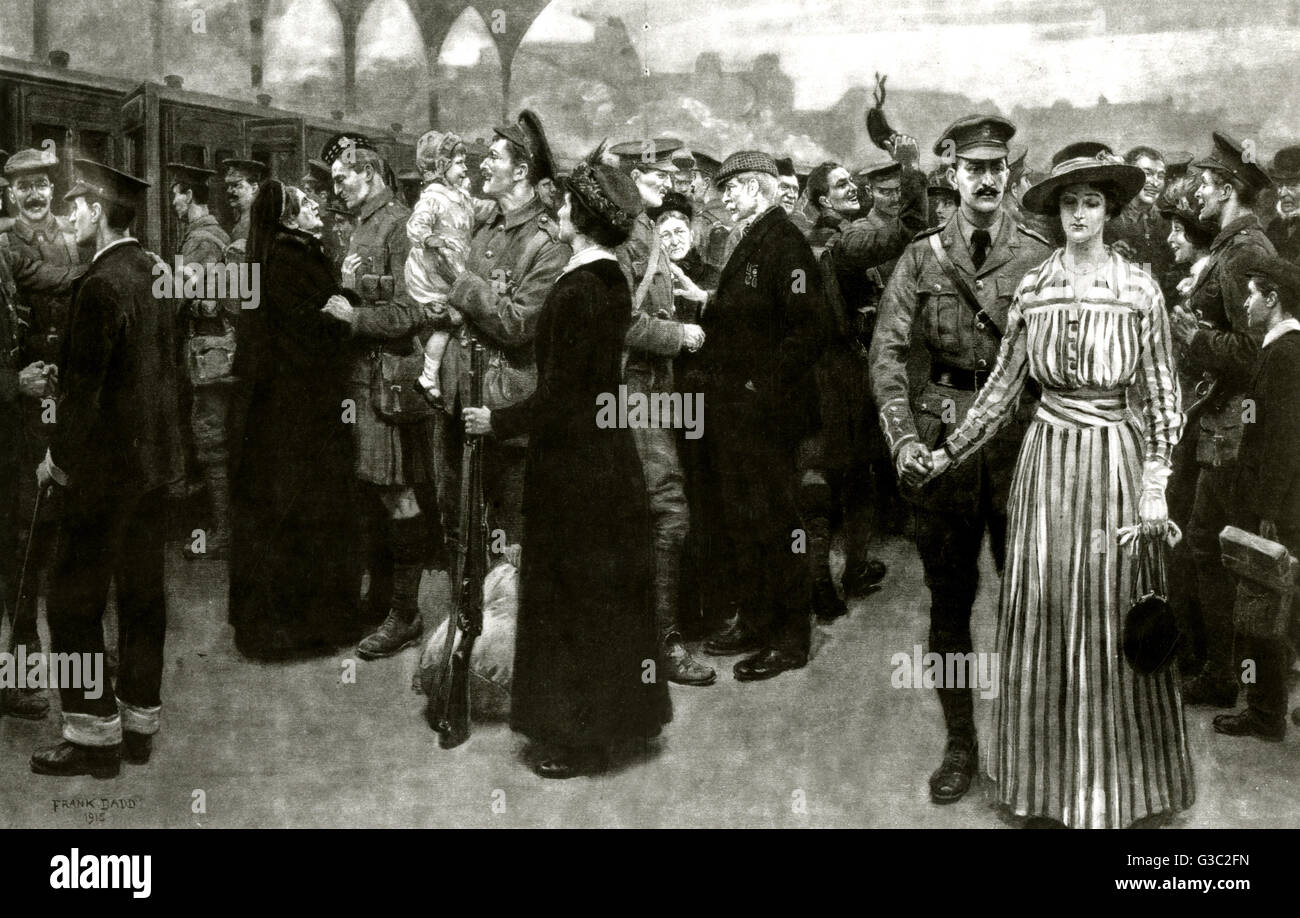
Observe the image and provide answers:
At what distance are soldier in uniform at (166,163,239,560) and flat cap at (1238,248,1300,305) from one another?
14.2 ft

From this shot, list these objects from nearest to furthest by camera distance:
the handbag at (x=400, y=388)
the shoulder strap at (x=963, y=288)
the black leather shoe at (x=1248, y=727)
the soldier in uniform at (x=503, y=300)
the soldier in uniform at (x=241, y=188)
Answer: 1. the shoulder strap at (x=963, y=288)
2. the soldier in uniform at (x=503, y=300)
3. the black leather shoe at (x=1248, y=727)
4. the handbag at (x=400, y=388)
5. the soldier in uniform at (x=241, y=188)

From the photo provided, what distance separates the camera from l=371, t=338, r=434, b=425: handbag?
600 cm

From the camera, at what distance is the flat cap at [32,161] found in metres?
6.04

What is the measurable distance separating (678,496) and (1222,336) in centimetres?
239

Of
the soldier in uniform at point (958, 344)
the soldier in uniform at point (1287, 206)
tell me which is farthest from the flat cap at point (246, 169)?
the soldier in uniform at point (1287, 206)

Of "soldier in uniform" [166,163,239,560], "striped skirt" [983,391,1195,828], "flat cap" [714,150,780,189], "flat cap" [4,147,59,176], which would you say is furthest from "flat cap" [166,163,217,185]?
"striped skirt" [983,391,1195,828]

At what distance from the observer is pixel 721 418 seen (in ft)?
19.5

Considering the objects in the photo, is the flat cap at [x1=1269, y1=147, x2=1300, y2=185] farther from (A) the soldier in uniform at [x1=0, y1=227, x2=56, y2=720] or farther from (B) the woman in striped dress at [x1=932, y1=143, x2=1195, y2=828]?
(A) the soldier in uniform at [x1=0, y1=227, x2=56, y2=720]

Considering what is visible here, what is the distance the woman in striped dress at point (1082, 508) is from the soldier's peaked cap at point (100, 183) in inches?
143

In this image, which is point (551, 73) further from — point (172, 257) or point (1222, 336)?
point (1222, 336)

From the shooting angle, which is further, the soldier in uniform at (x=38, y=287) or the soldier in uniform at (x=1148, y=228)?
the soldier in uniform at (x=38, y=287)

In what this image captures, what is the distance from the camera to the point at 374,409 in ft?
19.8

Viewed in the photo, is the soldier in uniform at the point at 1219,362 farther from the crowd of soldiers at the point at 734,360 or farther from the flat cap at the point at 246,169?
the flat cap at the point at 246,169

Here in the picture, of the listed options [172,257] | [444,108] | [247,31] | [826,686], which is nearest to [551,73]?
[444,108]
